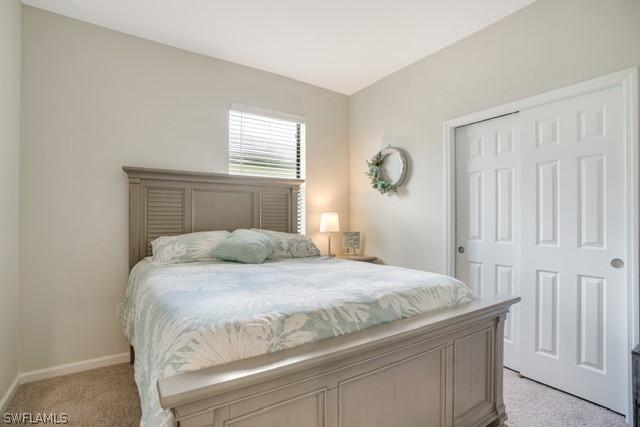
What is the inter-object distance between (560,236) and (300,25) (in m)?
2.59

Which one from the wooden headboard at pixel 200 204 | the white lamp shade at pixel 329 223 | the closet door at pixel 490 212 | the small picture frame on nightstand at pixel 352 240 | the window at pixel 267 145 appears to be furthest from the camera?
the small picture frame on nightstand at pixel 352 240

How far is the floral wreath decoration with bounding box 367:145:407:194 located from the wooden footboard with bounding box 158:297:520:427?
1.83 metres

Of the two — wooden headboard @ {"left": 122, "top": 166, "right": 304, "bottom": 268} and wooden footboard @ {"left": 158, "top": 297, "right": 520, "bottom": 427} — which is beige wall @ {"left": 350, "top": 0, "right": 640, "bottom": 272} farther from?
wooden footboard @ {"left": 158, "top": 297, "right": 520, "bottom": 427}

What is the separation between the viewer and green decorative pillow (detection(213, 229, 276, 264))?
2439mm

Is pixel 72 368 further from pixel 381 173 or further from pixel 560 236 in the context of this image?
pixel 560 236

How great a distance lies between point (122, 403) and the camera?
2.05 m

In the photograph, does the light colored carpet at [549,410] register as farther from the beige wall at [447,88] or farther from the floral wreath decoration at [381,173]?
the floral wreath decoration at [381,173]

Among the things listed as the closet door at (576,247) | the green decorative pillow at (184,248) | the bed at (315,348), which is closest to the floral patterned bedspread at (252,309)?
the bed at (315,348)

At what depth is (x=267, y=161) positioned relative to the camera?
3535 mm

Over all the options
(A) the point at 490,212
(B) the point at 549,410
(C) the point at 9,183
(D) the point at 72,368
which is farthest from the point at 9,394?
(A) the point at 490,212

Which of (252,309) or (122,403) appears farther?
(122,403)

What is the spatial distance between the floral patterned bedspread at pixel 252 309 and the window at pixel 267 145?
161cm

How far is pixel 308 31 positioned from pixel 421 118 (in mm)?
1381

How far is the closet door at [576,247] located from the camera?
1.98 meters
